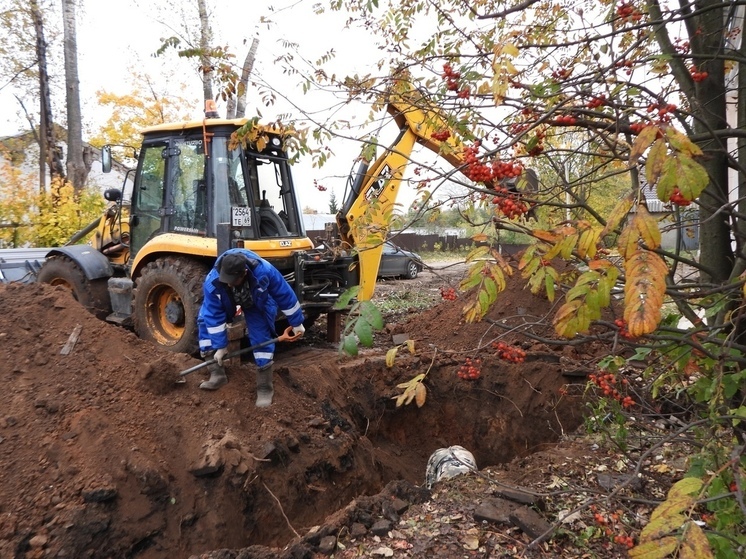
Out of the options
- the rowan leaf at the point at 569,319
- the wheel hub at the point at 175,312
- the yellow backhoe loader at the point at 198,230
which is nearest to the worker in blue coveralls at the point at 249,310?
the yellow backhoe loader at the point at 198,230

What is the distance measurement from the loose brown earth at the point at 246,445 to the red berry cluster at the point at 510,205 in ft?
2.17

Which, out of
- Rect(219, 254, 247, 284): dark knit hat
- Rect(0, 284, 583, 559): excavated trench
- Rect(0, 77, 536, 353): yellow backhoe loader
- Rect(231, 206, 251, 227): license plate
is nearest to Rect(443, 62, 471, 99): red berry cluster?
Rect(0, 284, 583, 559): excavated trench

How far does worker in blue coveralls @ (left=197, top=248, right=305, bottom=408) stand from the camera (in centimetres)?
493

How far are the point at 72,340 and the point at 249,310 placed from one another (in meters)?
1.76

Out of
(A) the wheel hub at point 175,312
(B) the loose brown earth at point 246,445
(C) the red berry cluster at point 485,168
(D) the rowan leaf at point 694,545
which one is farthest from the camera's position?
(A) the wheel hub at point 175,312

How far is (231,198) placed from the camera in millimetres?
5969

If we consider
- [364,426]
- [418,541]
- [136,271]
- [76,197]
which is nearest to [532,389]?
[364,426]

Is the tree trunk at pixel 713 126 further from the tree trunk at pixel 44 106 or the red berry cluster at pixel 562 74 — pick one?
the tree trunk at pixel 44 106

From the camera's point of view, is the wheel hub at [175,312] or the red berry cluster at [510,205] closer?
the red berry cluster at [510,205]

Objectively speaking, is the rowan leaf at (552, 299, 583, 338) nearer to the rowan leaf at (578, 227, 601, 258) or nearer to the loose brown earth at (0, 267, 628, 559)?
the rowan leaf at (578, 227, 601, 258)

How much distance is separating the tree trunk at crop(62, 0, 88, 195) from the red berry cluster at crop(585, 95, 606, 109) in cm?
1348

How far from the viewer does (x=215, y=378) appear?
509 centimetres

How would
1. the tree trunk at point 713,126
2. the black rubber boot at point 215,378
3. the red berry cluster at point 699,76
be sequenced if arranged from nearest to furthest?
the red berry cluster at point 699,76
the tree trunk at point 713,126
the black rubber boot at point 215,378

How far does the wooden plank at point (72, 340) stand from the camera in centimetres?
511
